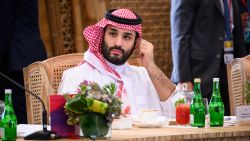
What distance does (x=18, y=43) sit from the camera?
19.1 feet

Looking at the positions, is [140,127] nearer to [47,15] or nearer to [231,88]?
[231,88]

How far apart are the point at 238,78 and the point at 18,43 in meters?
1.53

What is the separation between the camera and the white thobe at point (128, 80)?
5.44m

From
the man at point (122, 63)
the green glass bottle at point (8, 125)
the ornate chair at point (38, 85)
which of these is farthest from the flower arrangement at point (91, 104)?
the man at point (122, 63)

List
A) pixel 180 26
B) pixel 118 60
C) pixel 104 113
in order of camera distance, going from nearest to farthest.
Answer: pixel 104 113, pixel 118 60, pixel 180 26

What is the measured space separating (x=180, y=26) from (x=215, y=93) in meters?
2.04

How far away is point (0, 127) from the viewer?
399 centimetres

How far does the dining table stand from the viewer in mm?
4023

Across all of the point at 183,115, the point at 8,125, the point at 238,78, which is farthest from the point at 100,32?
the point at 8,125

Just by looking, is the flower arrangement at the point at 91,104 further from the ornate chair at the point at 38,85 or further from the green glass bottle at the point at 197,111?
the ornate chair at the point at 38,85

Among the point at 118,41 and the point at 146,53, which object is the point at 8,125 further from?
the point at 146,53

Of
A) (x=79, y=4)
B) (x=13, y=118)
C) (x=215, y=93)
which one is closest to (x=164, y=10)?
(x=79, y=4)

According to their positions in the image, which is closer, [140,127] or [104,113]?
[104,113]

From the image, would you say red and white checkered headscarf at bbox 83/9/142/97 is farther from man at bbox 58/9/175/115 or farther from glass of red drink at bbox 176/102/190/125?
glass of red drink at bbox 176/102/190/125
